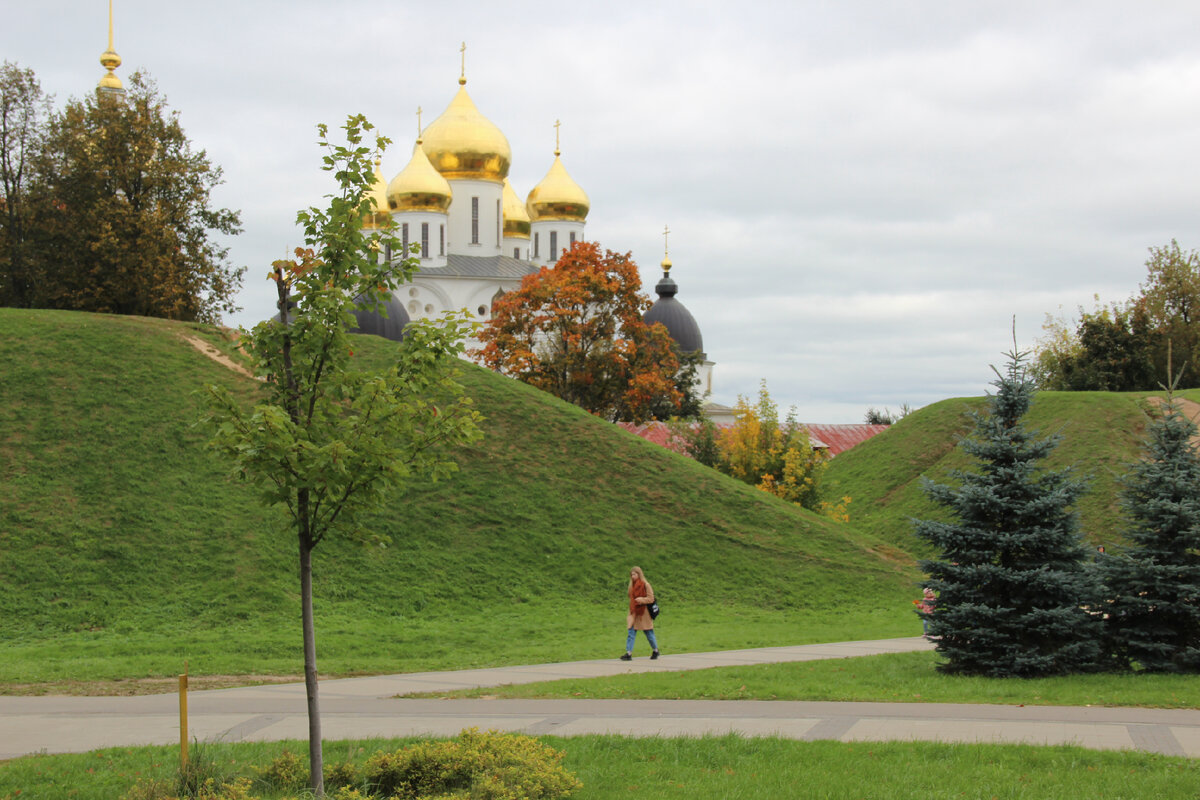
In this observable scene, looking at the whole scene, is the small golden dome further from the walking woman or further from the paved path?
the paved path

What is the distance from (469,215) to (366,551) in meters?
51.3

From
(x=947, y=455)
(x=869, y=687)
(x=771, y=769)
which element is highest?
(x=947, y=455)

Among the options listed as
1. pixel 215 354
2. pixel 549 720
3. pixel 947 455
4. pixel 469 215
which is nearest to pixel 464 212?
pixel 469 215

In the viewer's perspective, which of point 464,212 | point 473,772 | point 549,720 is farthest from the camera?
point 464,212

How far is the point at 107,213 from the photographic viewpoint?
36.8m

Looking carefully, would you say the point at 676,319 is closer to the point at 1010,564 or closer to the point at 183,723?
the point at 1010,564

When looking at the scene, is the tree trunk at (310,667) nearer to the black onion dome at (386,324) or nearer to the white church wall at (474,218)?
the black onion dome at (386,324)

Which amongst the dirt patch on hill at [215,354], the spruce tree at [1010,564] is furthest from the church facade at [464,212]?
the spruce tree at [1010,564]

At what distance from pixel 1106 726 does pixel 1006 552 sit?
420 cm

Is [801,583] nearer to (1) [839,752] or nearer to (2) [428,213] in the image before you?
(1) [839,752]

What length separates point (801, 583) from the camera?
25.6 meters

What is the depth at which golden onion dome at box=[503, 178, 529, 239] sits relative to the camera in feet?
237

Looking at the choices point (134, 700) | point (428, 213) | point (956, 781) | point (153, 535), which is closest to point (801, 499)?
point (153, 535)

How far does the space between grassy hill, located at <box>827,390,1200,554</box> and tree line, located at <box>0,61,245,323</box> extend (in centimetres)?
2370
